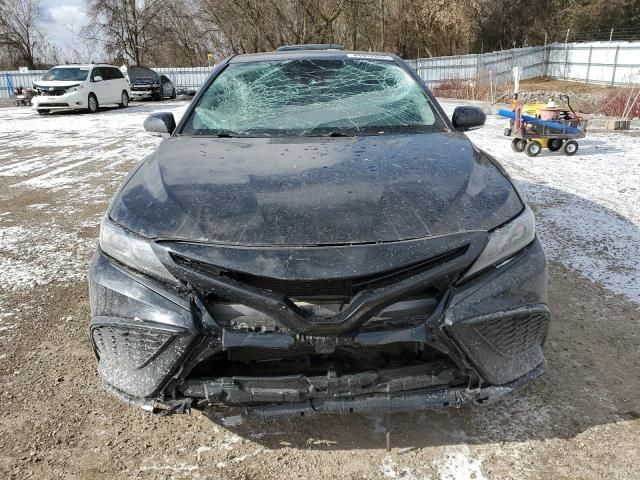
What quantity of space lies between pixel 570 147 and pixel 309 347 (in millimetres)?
7680

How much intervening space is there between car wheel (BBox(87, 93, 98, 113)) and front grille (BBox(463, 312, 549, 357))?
1837cm

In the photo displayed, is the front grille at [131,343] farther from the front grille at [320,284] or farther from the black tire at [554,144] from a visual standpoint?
the black tire at [554,144]

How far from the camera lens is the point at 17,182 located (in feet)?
23.1

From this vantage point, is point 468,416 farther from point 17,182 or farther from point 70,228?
point 17,182

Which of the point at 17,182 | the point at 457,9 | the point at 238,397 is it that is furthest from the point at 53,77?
the point at 457,9

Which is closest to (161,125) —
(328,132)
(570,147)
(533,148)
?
(328,132)

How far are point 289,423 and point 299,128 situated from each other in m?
1.61

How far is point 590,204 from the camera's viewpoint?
17.7ft

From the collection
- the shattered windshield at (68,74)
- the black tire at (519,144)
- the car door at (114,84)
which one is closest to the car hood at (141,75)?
the car door at (114,84)

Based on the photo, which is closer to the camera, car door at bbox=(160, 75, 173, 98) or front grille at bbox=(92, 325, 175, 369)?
front grille at bbox=(92, 325, 175, 369)

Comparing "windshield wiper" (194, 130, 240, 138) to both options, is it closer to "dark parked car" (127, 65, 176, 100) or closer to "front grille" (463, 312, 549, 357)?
"front grille" (463, 312, 549, 357)

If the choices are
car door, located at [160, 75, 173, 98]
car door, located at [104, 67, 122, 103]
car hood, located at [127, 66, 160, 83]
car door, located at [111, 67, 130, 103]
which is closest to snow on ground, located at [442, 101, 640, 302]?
car door, located at [104, 67, 122, 103]

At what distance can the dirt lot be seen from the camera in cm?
210

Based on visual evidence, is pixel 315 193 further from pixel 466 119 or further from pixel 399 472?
pixel 466 119
